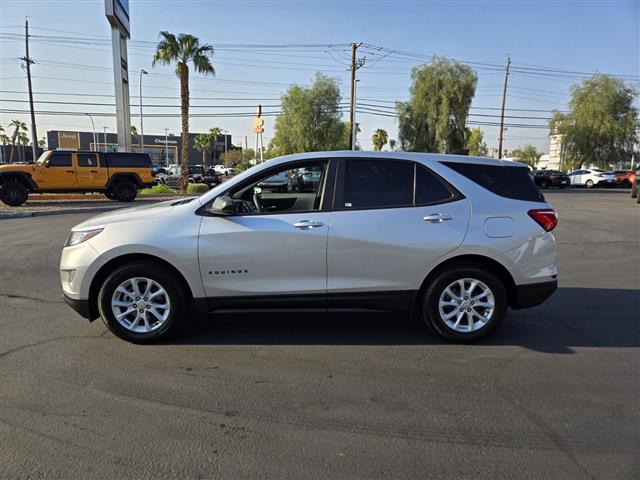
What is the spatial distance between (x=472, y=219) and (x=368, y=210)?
961 mm

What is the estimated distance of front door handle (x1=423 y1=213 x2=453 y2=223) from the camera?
4.23 m

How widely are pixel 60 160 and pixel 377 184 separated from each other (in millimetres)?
17694

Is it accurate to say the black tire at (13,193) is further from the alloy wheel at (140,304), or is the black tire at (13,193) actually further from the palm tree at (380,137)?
the palm tree at (380,137)

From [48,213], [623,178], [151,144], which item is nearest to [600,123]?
[623,178]

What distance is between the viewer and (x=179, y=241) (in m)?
4.14

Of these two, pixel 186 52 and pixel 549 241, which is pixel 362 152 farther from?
pixel 186 52

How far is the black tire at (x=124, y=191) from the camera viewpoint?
19469 millimetres

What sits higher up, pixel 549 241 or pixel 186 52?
pixel 186 52

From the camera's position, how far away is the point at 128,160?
63.8 ft

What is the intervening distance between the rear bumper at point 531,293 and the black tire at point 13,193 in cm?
1848

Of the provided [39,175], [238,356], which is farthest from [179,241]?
[39,175]

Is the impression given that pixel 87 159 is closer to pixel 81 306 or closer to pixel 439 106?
pixel 81 306

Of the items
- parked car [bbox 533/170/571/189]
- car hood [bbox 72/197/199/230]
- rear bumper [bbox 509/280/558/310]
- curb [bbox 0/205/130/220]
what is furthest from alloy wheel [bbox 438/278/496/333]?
parked car [bbox 533/170/571/189]

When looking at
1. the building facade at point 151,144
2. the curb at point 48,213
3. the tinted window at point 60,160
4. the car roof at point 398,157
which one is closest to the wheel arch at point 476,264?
the car roof at point 398,157
